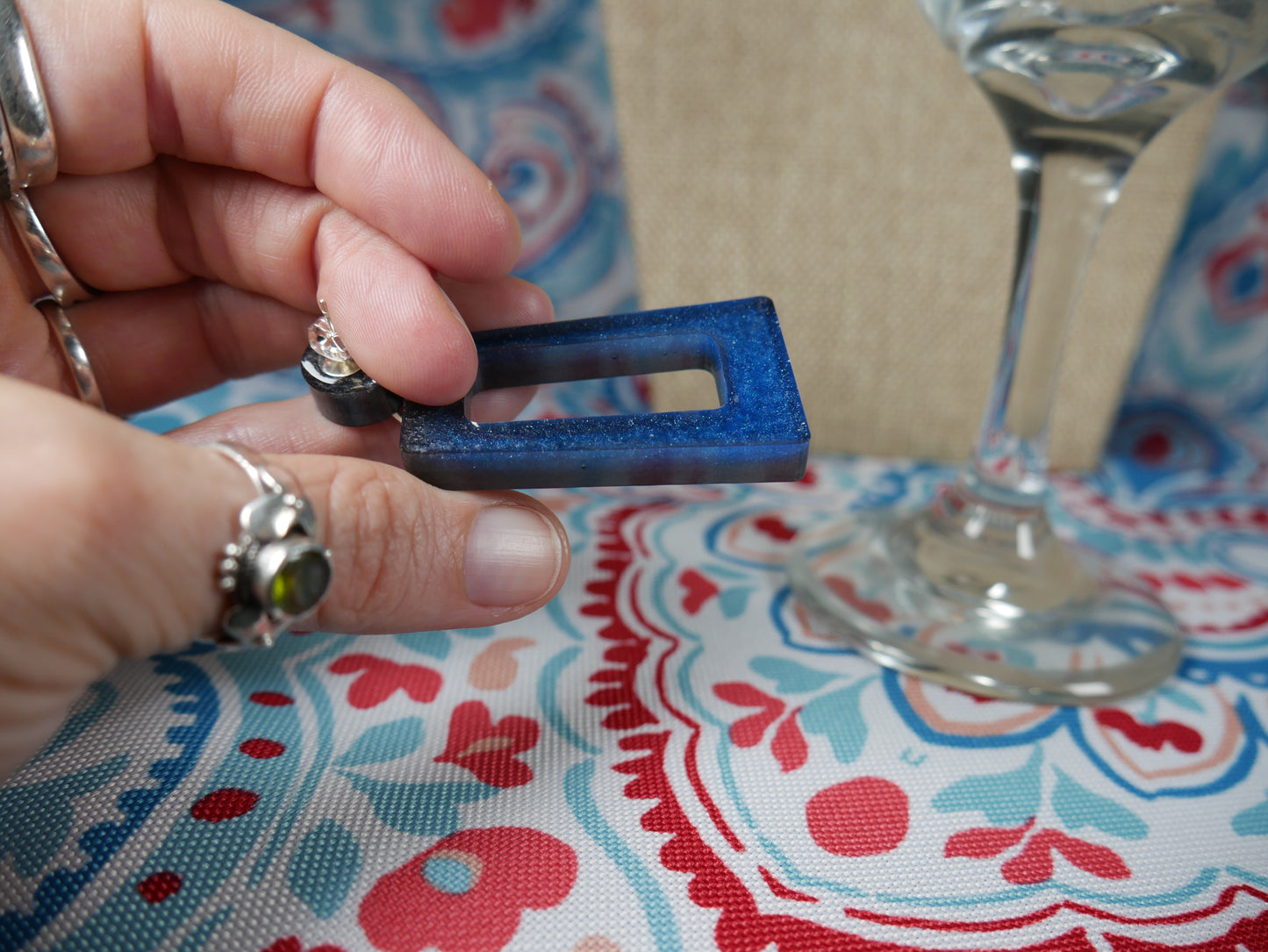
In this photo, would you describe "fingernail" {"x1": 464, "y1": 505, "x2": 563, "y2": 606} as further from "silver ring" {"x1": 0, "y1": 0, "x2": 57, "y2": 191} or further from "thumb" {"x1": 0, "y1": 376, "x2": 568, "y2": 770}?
"silver ring" {"x1": 0, "y1": 0, "x2": 57, "y2": 191}

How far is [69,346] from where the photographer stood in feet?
A: 1.01

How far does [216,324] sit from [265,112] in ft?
0.32

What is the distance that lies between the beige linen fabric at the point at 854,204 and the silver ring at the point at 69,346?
0.31 m

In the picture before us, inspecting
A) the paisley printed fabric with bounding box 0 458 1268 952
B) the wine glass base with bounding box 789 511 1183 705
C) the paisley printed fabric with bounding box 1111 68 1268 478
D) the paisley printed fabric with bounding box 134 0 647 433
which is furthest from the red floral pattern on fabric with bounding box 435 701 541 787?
the paisley printed fabric with bounding box 1111 68 1268 478

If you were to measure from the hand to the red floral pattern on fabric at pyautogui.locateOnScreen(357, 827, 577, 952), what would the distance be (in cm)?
6

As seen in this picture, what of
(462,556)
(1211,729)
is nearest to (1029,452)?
(1211,729)

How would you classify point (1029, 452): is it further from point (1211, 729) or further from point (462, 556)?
point (462, 556)

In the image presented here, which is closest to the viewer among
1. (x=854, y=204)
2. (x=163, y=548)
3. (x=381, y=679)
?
(x=163, y=548)

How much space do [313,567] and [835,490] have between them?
354 mm

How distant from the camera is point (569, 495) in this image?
0.43 metres

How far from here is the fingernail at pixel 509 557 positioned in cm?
23

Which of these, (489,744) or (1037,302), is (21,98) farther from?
(1037,302)

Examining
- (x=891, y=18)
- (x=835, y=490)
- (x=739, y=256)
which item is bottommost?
(x=835, y=490)

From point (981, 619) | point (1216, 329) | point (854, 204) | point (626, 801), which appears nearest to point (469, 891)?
point (626, 801)
